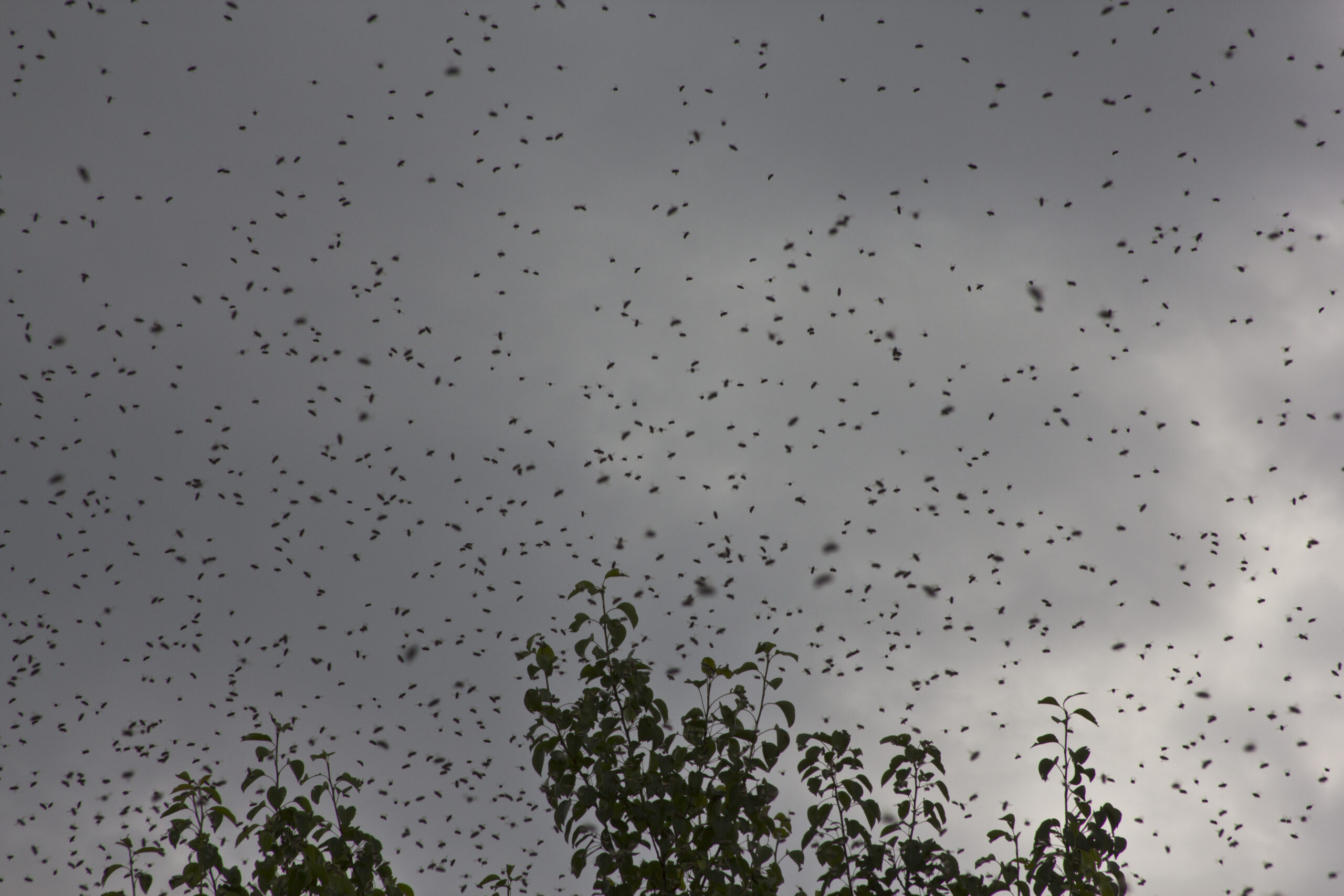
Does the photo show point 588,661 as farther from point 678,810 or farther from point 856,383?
point 856,383

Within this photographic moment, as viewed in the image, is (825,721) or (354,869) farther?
(825,721)

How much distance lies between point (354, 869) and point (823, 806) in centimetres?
321

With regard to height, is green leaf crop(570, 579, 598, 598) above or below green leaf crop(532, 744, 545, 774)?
above

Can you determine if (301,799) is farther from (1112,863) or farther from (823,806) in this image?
(1112,863)

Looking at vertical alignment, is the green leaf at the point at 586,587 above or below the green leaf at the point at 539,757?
above

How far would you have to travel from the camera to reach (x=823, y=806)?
6973mm

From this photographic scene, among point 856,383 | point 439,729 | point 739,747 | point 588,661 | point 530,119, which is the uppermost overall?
point 530,119

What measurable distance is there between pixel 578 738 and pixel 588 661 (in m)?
0.53

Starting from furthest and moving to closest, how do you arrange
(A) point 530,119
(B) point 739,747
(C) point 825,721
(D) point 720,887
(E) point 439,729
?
(A) point 530,119 → (E) point 439,729 → (C) point 825,721 → (B) point 739,747 → (D) point 720,887

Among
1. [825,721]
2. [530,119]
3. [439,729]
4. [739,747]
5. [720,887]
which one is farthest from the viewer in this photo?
[530,119]

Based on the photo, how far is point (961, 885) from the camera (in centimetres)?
671

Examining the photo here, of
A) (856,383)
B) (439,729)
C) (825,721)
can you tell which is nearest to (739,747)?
A: (825,721)

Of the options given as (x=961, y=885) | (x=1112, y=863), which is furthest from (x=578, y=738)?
(x=1112, y=863)

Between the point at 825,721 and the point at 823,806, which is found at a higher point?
the point at 825,721
